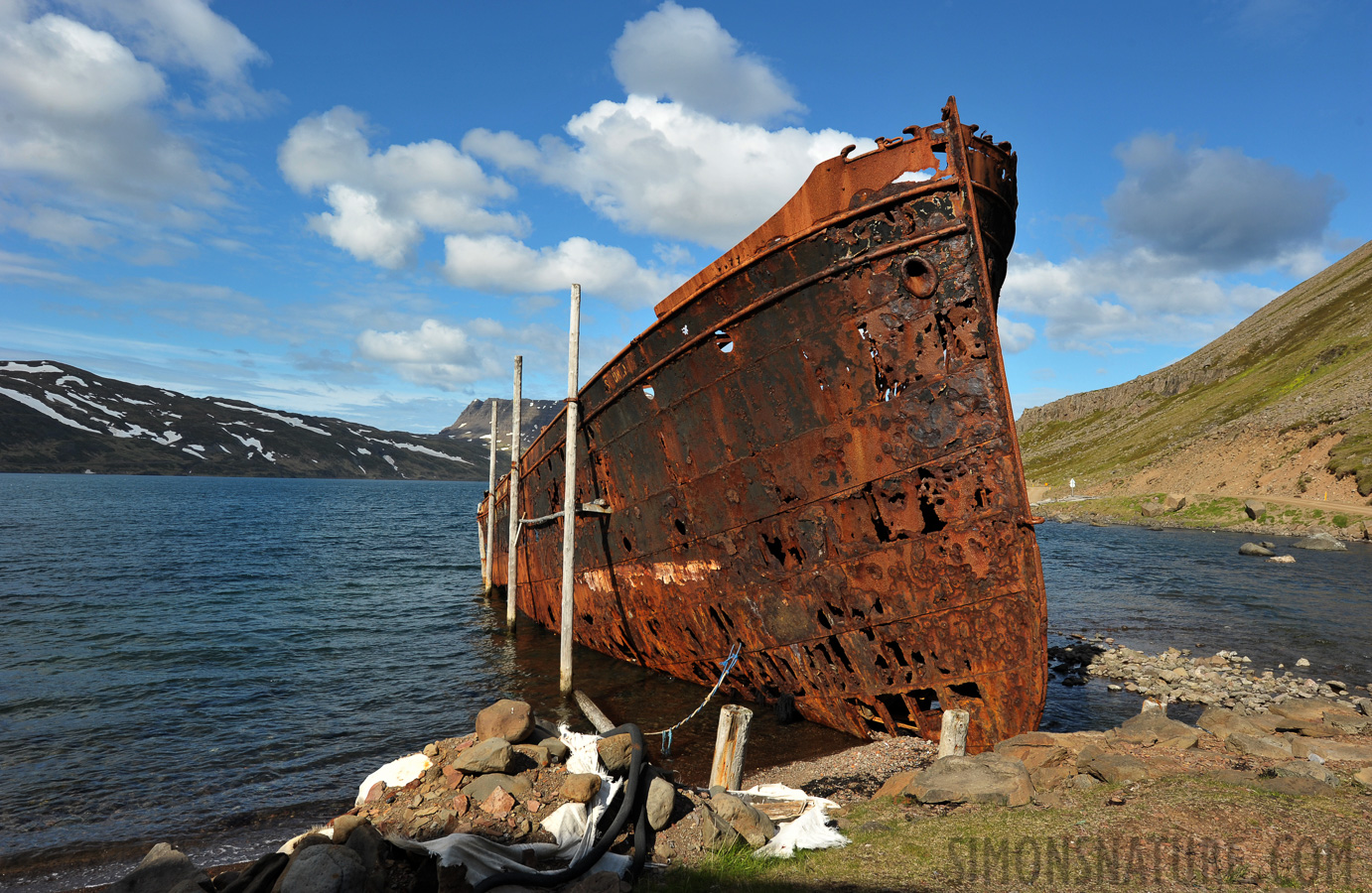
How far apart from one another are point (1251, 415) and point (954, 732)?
6833 centimetres

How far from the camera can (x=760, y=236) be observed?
780cm

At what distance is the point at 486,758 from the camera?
556cm

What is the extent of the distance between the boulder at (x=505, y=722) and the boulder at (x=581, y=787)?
78 centimetres

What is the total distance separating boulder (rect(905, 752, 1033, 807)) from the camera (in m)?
5.50

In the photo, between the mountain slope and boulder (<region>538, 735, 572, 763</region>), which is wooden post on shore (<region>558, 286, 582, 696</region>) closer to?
boulder (<region>538, 735, 572, 763</region>)

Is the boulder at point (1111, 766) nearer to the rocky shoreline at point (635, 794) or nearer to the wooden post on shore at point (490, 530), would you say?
the rocky shoreline at point (635, 794)

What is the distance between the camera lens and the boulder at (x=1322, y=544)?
1110 inches

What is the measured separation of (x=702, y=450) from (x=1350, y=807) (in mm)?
6503

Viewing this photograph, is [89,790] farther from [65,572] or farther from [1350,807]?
[65,572]

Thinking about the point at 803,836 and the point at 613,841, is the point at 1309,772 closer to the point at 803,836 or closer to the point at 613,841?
the point at 803,836

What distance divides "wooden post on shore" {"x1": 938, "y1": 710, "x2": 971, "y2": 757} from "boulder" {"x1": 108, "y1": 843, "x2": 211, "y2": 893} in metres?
6.40

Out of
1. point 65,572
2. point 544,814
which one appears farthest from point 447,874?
point 65,572

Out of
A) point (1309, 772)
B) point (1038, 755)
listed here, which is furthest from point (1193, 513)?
point (1038, 755)

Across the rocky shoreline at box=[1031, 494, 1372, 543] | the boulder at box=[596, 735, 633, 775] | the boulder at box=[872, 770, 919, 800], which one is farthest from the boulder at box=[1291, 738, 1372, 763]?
the rocky shoreline at box=[1031, 494, 1372, 543]
